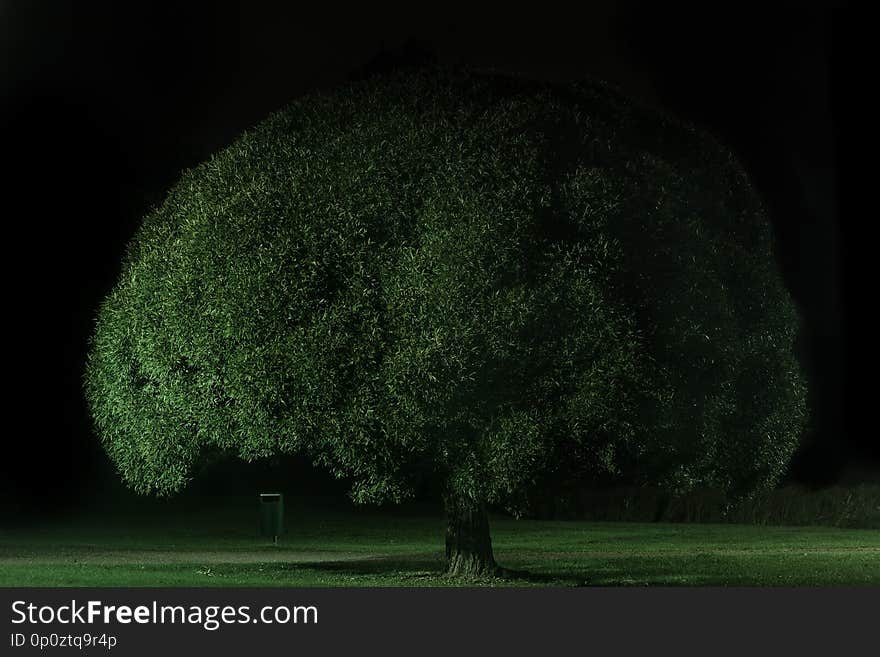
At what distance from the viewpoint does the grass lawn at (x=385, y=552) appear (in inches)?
1020

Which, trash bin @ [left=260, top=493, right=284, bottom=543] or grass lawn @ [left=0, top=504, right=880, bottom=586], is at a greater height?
trash bin @ [left=260, top=493, right=284, bottom=543]

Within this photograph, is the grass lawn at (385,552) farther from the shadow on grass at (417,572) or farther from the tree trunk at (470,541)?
the tree trunk at (470,541)

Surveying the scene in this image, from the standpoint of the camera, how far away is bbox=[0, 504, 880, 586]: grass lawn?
25906 mm

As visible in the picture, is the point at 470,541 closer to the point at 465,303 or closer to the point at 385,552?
the point at 465,303

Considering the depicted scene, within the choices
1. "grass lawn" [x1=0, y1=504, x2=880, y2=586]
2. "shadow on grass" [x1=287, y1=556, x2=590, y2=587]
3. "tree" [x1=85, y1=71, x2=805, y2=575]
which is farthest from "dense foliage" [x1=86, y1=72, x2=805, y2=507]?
"grass lawn" [x1=0, y1=504, x2=880, y2=586]

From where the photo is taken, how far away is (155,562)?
1151 inches

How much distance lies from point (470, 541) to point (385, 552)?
8598 millimetres

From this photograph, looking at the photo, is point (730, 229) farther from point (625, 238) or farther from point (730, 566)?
point (730, 566)

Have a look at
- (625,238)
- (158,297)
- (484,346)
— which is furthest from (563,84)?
(158,297)

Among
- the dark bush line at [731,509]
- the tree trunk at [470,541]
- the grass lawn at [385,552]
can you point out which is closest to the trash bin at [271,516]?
the grass lawn at [385,552]

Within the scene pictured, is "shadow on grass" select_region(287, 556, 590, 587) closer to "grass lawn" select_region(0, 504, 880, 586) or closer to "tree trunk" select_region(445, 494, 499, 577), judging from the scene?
"grass lawn" select_region(0, 504, 880, 586)

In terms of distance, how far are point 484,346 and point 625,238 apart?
10.4 feet

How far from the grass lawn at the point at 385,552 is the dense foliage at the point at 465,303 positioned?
3.20 metres

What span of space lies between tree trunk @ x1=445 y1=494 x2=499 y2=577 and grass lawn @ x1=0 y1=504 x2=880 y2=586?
22.1 inches
